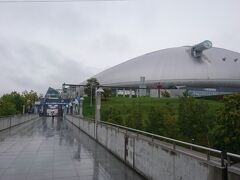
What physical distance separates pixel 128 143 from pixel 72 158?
2627mm

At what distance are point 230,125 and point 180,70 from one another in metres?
113

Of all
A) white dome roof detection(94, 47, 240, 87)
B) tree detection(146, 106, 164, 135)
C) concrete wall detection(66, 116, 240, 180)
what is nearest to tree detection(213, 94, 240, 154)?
concrete wall detection(66, 116, 240, 180)

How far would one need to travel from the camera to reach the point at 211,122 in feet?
70.4

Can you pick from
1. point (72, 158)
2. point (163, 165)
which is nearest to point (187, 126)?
point (72, 158)

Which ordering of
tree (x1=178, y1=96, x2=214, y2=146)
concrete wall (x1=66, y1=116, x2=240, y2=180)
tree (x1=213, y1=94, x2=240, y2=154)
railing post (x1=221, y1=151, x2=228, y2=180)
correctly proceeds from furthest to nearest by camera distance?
1. tree (x1=178, y1=96, x2=214, y2=146)
2. tree (x1=213, y1=94, x2=240, y2=154)
3. concrete wall (x1=66, y1=116, x2=240, y2=180)
4. railing post (x1=221, y1=151, x2=228, y2=180)

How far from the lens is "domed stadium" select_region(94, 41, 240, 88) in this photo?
12125 centimetres

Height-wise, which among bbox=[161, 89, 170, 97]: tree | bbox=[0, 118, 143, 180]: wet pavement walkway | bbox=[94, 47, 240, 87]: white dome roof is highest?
bbox=[94, 47, 240, 87]: white dome roof

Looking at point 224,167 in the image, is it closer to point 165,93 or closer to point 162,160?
point 162,160

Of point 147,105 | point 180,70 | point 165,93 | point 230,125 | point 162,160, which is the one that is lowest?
point 162,160

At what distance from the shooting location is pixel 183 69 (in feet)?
413

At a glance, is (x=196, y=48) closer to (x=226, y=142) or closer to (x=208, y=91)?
(x=208, y=91)

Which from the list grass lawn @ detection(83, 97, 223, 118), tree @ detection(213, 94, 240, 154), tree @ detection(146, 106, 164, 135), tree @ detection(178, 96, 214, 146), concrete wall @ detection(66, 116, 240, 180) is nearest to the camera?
concrete wall @ detection(66, 116, 240, 180)

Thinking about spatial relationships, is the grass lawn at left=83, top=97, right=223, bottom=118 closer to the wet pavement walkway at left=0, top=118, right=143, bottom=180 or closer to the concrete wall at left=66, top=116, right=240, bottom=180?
the wet pavement walkway at left=0, top=118, right=143, bottom=180

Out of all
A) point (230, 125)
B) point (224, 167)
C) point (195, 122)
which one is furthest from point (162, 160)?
point (195, 122)
